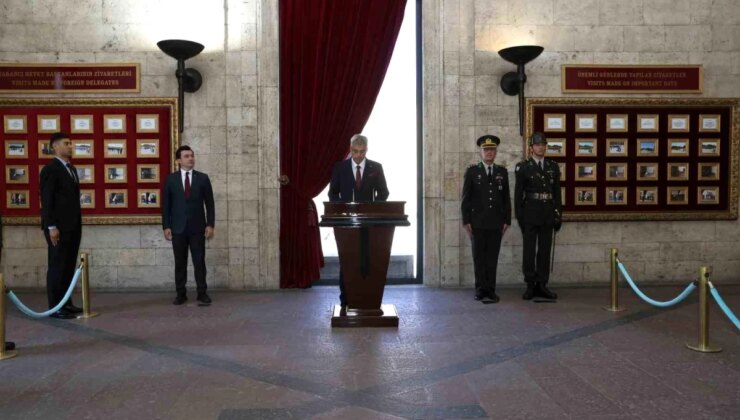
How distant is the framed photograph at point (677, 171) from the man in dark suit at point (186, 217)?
225 inches

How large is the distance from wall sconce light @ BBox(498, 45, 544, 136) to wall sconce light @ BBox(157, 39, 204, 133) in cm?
362

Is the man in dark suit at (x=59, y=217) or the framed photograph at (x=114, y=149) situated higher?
the framed photograph at (x=114, y=149)

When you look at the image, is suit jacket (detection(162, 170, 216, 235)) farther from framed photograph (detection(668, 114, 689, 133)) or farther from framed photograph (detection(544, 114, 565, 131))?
framed photograph (detection(668, 114, 689, 133))

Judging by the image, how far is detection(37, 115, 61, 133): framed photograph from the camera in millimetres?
7480

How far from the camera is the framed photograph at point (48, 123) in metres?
7.48

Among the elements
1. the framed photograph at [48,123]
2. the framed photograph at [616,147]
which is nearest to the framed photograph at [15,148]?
the framed photograph at [48,123]

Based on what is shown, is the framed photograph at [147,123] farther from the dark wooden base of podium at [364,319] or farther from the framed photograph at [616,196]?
the framed photograph at [616,196]

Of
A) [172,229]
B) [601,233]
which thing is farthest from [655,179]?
[172,229]

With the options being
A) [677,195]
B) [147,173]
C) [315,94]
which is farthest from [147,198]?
[677,195]

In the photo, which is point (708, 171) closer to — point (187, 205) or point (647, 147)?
point (647, 147)

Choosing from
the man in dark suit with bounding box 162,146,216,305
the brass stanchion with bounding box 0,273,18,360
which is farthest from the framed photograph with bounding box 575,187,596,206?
the brass stanchion with bounding box 0,273,18,360

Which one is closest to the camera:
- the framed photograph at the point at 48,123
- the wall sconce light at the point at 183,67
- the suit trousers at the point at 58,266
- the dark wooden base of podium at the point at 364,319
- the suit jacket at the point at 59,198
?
the dark wooden base of podium at the point at 364,319

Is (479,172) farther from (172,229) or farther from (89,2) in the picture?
(89,2)

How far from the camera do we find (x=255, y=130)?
296 inches
